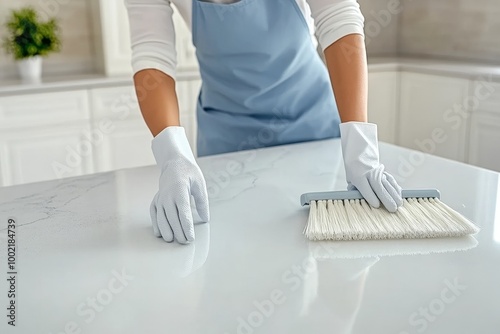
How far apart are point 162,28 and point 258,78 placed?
28cm

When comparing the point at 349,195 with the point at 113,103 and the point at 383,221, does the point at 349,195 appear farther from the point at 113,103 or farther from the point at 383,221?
the point at 113,103

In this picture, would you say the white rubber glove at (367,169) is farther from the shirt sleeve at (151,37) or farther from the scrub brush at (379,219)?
the shirt sleeve at (151,37)

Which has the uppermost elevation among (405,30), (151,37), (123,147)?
(405,30)

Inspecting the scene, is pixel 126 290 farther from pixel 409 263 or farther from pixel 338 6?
pixel 338 6

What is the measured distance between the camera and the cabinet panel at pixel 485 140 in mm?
2611

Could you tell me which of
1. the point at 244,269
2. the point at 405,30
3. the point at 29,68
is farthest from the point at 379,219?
the point at 405,30

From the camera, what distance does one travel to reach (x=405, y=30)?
371cm

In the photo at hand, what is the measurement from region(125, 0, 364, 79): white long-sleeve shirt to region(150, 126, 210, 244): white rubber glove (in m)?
0.22

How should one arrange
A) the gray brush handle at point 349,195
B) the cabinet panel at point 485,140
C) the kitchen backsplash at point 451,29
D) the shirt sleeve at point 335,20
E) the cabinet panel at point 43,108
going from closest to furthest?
the gray brush handle at point 349,195
the shirt sleeve at point 335,20
the cabinet panel at point 43,108
the cabinet panel at point 485,140
the kitchen backsplash at point 451,29

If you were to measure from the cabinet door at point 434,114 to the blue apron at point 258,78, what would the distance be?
1395 mm

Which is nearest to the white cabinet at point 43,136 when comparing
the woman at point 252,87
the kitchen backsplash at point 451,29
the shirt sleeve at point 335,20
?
the woman at point 252,87

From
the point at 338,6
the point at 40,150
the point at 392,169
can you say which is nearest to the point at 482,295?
the point at 392,169

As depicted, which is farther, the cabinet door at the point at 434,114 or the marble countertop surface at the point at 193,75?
the cabinet door at the point at 434,114

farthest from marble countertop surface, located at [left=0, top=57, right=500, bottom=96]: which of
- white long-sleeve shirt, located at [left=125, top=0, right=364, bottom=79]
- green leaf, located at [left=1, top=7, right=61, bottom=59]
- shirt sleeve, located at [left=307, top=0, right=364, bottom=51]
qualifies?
shirt sleeve, located at [left=307, top=0, right=364, bottom=51]
